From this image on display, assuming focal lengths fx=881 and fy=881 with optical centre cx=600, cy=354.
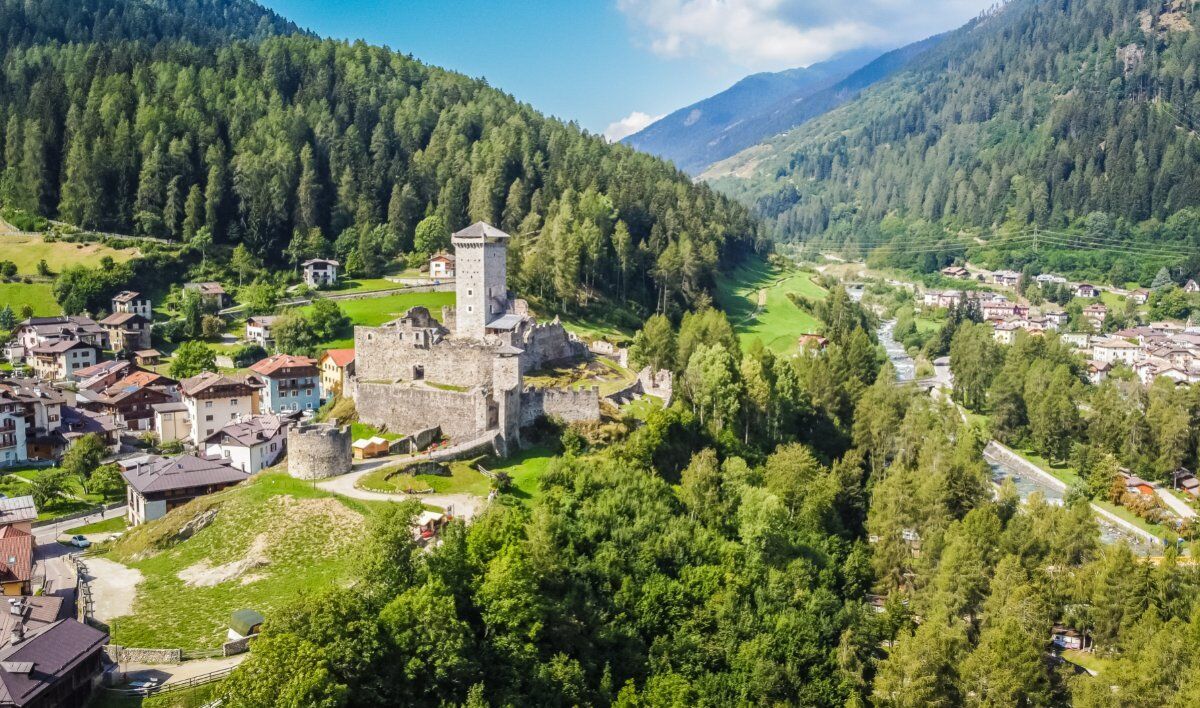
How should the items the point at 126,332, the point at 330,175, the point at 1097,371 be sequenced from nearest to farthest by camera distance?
the point at 126,332
the point at 1097,371
the point at 330,175

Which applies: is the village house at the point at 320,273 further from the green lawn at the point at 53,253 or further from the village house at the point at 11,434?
the village house at the point at 11,434

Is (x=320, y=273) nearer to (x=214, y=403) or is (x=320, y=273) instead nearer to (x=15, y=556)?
(x=214, y=403)

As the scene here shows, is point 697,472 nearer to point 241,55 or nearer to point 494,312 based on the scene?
point 494,312

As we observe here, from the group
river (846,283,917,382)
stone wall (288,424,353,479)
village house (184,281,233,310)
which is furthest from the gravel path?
river (846,283,917,382)

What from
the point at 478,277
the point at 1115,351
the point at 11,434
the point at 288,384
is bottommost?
the point at 1115,351

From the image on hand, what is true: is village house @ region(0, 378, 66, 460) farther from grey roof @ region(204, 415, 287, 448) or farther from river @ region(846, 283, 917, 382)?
river @ region(846, 283, 917, 382)

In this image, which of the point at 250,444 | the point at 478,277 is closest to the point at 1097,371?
the point at 478,277
